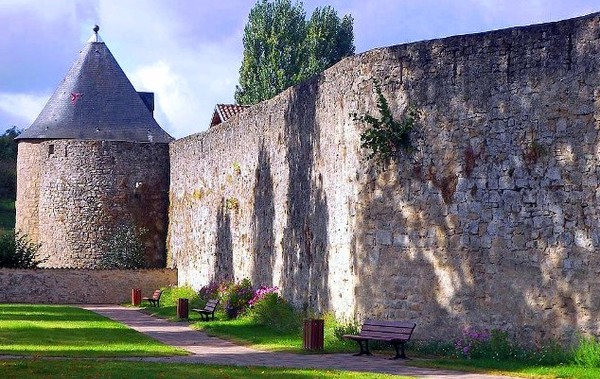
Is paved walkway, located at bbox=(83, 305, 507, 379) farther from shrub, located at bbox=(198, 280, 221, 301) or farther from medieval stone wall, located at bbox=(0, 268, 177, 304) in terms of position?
medieval stone wall, located at bbox=(0, 268, 177, 304)

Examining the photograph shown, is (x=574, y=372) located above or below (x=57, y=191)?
below

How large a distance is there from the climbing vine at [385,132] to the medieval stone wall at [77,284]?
19948mm

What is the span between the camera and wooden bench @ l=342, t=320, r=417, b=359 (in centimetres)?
1842

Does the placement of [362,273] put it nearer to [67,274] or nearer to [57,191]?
[67,274]

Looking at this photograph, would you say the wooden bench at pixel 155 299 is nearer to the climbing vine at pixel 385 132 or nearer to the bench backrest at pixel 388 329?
the climbing vine at pixel 385 132

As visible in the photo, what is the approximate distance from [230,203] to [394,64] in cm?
1182

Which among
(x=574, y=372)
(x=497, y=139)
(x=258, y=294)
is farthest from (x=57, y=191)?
(x=574, y=372)

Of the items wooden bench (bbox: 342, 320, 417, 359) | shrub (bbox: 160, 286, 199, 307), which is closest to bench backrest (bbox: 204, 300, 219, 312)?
shrub (bbox: 160, 286, 199, 307)

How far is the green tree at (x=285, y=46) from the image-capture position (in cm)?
6481

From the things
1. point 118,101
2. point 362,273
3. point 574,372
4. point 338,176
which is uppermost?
point 118,101

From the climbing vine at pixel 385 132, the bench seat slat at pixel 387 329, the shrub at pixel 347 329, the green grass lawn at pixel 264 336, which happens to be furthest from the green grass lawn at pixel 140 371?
the climbing vine at pixel 385 132

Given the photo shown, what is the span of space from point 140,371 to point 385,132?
7.07 metres

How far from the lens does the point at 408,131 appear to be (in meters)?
20.2

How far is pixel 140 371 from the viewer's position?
15.6 m
